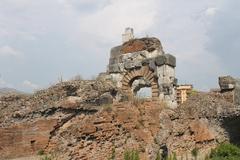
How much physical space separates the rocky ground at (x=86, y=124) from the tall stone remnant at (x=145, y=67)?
3.32 feet

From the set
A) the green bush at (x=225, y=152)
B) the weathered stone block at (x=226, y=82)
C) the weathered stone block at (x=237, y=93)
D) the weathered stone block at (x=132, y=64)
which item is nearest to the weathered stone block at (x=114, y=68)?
the weathered stone block at (x=132, y=64)

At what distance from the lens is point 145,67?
15.6 meters

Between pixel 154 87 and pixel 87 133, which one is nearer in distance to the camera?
pixel 87 133

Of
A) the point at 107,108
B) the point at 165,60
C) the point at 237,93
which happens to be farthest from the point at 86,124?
the point at 237,93

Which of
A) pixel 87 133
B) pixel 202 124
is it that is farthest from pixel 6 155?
pixel 202 124

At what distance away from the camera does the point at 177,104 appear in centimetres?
1542

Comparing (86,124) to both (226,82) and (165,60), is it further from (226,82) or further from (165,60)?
(226,82)

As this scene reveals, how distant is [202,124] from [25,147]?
688cm

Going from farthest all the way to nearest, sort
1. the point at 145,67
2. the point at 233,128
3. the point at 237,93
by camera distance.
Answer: the point at 237,93
the point at 233,128
the point at 145,67

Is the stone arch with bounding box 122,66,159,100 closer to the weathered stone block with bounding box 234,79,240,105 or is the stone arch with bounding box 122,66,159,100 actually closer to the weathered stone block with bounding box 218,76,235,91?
the weathered stone block with bounding box 218,76,235,91

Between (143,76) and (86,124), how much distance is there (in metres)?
5.24

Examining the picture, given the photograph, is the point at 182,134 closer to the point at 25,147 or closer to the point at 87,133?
the point at 87,133

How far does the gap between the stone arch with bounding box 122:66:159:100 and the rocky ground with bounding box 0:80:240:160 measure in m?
1.22

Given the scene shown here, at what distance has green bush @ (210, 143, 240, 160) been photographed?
15.5 meters
